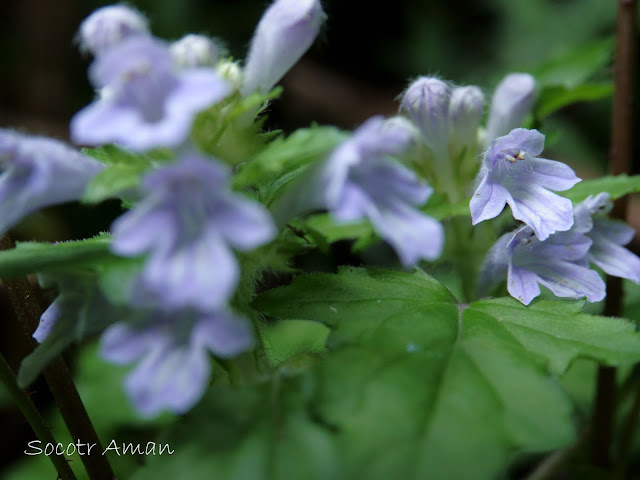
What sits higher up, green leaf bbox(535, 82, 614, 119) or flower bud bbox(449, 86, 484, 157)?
flower bud bbox(449, 86, 484, 157)

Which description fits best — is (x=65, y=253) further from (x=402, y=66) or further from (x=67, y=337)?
(x=402, y=66)

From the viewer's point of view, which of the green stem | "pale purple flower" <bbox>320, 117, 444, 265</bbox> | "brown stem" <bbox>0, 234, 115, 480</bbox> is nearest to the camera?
"pale purple flower" <bbox>320, 117, 444, 265</bbox>

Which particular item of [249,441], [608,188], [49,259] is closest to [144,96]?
[49,259]

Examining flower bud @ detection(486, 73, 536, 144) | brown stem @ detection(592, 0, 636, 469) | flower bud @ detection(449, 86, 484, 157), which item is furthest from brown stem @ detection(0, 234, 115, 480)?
brown stem @ detection(592, 0, 636, 469)

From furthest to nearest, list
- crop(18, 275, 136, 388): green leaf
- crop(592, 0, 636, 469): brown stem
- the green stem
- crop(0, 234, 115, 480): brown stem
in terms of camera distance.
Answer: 1. crop(592, 0, 636, 469): brown stem
2. crop(0, 234, 115, 480): brown stem
3. the green stem
4. crop(18, 275, 136, 388): green leaf

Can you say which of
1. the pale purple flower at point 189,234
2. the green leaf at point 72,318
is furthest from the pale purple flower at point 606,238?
the green leaf at point 72,318

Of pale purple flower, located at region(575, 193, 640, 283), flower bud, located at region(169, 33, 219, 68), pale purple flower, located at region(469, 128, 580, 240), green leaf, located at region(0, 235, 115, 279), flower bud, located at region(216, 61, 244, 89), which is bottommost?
pale purple flower, located at region(575, 193, 640, 283)

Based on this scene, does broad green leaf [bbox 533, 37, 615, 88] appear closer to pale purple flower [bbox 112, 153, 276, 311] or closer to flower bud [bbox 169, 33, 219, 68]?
flower bud [bbox 169, 33, 219, 68]

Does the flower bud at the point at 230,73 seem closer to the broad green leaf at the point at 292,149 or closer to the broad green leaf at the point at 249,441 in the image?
the broad green leaf at the point at 292,149
